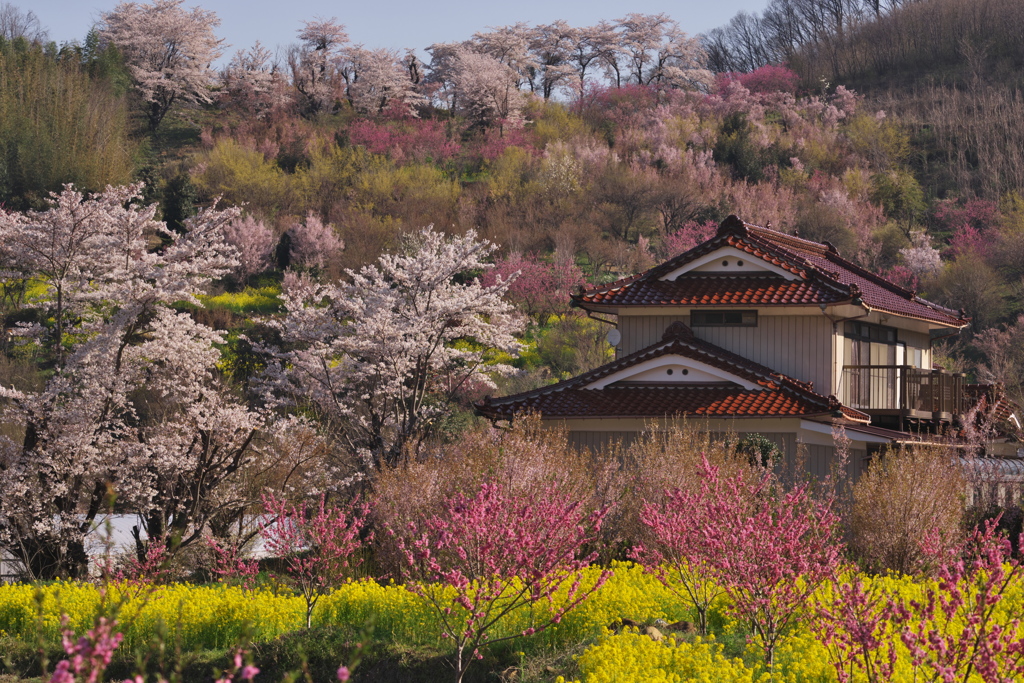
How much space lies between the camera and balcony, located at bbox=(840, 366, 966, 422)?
23000 mm

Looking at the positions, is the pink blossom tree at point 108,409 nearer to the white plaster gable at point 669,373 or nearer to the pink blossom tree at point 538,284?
the white plaster gable at point 669,373

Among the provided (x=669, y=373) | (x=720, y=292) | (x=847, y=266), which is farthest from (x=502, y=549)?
(x=847, y=266)

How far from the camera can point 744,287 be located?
898 inches

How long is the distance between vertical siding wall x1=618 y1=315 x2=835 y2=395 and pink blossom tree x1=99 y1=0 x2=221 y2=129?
2124 inches

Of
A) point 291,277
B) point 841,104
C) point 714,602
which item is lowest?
point 714,602

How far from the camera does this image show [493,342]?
22.9 meters

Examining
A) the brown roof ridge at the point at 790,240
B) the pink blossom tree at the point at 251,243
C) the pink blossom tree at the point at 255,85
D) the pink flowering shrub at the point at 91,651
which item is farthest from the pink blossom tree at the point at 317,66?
the pink flowering shrub at the point at 91,651

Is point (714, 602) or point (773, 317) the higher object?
point (773, 317)

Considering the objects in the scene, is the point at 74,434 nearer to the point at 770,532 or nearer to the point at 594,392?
the point at 594,392

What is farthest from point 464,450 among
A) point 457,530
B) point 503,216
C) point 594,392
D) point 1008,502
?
point 503,216

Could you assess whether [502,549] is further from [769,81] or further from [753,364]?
[769,81]

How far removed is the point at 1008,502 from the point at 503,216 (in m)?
33.9

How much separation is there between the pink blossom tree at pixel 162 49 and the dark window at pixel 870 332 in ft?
178

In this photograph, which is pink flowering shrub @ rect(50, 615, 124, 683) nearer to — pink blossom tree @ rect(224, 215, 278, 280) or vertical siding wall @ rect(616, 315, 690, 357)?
vertical siding wall @ rect(616, 315, 690, 357)
